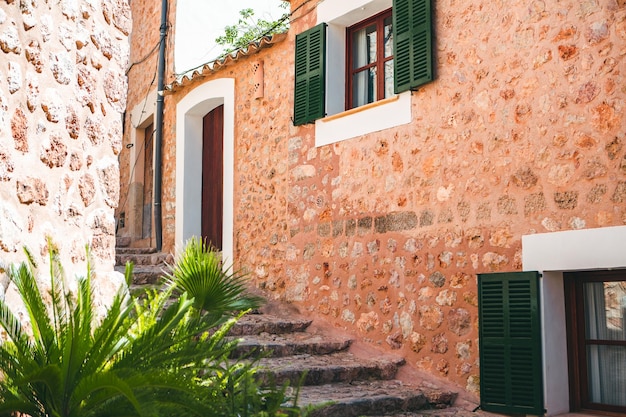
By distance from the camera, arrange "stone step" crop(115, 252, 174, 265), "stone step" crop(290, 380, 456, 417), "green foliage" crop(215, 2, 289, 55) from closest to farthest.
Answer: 1. "stone step" crop(290, 380, 456, 417)
2. "stone step" crop(115, 252, 174, 265)
3. "green foliage" crop(215, 2, 289, 55)

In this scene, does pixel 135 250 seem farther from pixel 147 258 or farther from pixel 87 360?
pixel 87 360

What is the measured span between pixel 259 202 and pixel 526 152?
344 centimetres

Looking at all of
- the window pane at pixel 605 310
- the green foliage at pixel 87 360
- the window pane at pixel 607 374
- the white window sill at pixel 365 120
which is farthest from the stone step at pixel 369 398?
the white window sill at pixel 365 120

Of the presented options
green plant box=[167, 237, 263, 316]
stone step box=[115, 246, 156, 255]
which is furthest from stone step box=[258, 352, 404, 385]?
stone step box=[115, 246, 156, 255]

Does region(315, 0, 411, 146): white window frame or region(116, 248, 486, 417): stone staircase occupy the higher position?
region(315, 0, 411, 146): white window frame

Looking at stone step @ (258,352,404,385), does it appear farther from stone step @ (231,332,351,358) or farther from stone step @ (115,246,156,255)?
stone step @ (115,246,156,255)

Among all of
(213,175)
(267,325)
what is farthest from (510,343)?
(213,175)

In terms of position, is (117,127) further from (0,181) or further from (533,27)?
(533,27)

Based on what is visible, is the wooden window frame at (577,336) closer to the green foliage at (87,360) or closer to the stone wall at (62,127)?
the green foliage at (87,360)

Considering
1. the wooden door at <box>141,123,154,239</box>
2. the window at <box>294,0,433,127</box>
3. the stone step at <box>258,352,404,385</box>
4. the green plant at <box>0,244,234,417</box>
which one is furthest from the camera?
the wooden door at <box>141,123,154,239</box>

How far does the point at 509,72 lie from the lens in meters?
5.93

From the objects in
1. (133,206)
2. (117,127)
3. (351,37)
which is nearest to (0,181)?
(117,127)

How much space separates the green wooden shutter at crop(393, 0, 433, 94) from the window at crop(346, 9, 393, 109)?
362mm

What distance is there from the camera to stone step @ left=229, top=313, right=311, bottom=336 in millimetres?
7051
